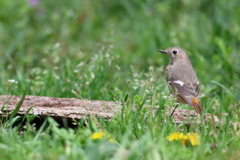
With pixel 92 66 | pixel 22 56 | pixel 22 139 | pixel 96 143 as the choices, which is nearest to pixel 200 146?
pixel 96 143

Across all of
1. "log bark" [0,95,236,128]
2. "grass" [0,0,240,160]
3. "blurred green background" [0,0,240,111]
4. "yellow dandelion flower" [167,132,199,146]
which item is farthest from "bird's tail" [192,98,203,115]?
"yellow dandelion flower" [167,132,199,146]

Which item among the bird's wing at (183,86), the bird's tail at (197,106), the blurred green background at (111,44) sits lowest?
the bird's tail at (197,106)

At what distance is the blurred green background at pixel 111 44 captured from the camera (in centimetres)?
581

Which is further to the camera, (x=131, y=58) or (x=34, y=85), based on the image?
(x=131, y=58)

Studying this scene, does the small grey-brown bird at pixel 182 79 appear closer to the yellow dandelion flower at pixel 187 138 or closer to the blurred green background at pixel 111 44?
the blurred green background at pixel 111 44

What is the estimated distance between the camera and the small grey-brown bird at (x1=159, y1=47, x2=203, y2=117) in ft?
16.5

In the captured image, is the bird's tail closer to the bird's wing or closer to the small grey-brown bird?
the small grey-brown bird

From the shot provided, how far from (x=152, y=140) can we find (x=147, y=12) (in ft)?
17.6

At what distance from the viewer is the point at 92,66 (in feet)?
19.2

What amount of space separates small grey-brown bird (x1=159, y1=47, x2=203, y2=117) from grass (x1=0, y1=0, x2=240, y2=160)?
215 millimetres

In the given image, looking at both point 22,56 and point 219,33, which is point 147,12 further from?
point 22,56

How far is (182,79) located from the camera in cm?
568

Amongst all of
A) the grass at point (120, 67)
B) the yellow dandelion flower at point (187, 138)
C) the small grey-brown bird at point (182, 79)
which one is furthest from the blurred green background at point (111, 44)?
the yellow dandelion flower at point (187, 138)

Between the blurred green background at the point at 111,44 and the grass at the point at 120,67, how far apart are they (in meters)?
0.02
